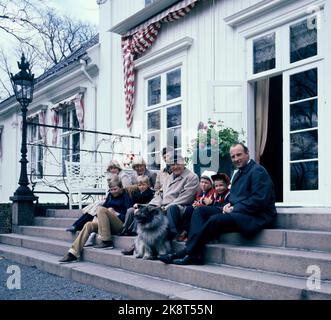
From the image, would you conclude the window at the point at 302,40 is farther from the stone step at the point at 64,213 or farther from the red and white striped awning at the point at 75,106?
the red and white striped awning at the point at 75,106

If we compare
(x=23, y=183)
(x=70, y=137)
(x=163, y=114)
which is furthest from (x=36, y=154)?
(x=163, y=114)

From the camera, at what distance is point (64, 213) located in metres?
8.52

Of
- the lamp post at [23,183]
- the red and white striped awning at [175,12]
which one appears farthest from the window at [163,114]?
the lamp post at [23,183]

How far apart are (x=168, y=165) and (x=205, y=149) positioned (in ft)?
3.38

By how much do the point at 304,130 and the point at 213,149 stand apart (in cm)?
127

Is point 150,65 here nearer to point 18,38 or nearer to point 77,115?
point 77,115

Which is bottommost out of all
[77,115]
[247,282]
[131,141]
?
[247,282]

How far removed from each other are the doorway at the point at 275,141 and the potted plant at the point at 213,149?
1416mm

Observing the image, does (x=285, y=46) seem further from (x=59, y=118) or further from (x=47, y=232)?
(x=59, y=118)

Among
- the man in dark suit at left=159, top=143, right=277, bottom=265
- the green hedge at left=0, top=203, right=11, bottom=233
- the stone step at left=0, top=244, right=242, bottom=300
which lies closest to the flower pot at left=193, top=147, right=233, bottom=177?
the man in dark suit at left=159, top=143, right=277, bottom=265

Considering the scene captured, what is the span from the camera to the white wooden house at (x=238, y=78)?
6.06 metres

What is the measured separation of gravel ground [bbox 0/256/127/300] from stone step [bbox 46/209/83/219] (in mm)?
2005

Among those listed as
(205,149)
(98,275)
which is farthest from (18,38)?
(98,275)

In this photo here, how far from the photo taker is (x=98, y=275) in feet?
16.8
